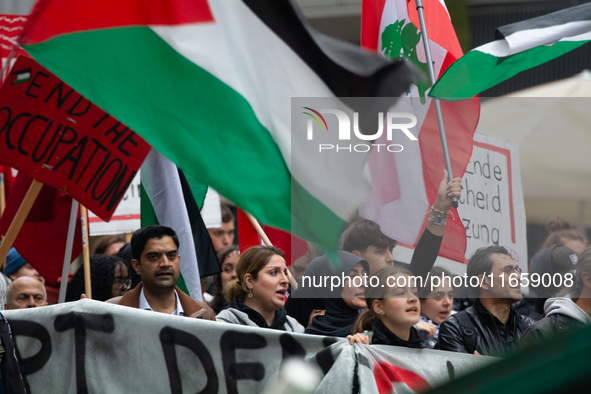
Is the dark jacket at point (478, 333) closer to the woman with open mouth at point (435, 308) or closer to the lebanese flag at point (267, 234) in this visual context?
the woman with open mouth at point (435, 308)

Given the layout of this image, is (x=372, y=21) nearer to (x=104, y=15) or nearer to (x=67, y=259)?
(x=104, y=15)

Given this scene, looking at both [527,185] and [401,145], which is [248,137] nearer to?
[401,145]

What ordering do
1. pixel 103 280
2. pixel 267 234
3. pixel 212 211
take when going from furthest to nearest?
pixel 212 211
pixel 267 234
pixel 103 280

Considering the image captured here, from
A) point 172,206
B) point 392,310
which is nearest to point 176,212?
point 172,206

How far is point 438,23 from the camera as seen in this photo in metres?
4.84

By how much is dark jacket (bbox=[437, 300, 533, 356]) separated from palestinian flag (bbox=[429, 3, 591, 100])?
3.84ft

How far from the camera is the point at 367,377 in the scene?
Answer: 10.8ft

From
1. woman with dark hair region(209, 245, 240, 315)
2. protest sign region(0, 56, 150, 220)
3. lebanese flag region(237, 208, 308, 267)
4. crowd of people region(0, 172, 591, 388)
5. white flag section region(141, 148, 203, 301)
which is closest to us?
crowd of people region(0, 172, 591, 388)

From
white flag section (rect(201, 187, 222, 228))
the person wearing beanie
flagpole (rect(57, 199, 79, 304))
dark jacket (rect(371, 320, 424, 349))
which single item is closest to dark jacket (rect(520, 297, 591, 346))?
dark jacket (rect(371, 320, 424, 349))

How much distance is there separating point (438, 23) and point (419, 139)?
1039mm

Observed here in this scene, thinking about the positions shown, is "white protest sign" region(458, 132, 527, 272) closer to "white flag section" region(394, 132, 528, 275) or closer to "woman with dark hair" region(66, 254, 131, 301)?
"white flag section" region(394, 132, 528, 275)

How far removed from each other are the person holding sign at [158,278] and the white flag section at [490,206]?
4.06 ft

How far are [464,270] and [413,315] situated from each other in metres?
0.48

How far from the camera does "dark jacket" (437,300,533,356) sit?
386cm
